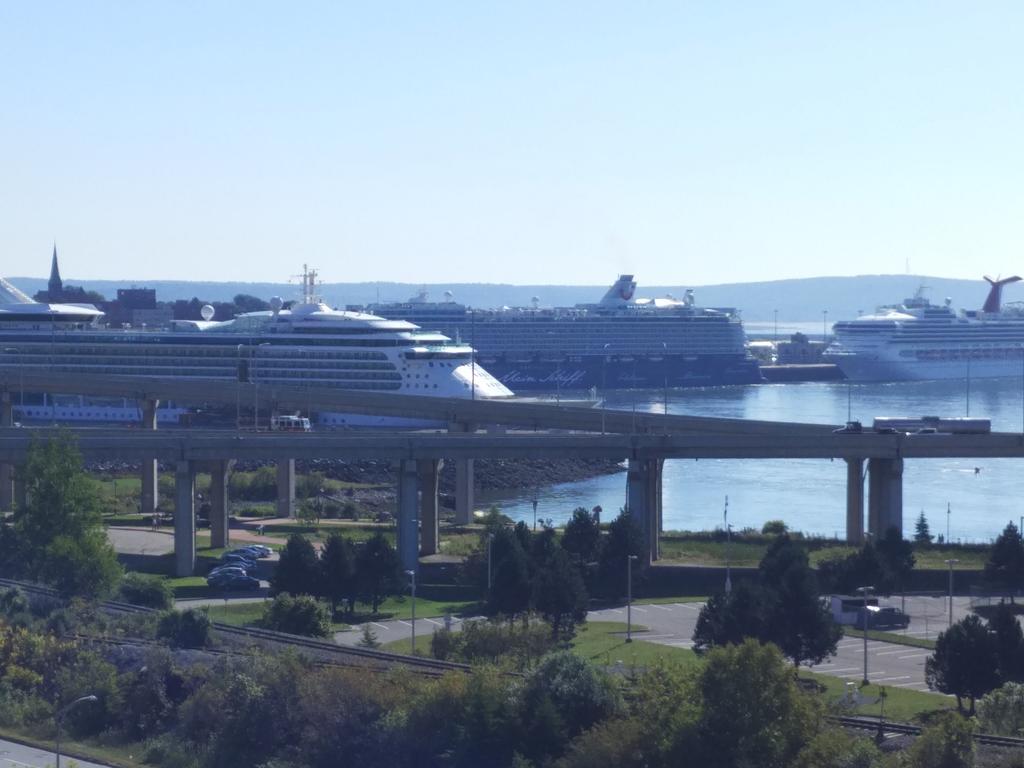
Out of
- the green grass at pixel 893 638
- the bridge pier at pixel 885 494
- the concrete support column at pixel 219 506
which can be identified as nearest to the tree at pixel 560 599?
the green grass at pixel 893 638

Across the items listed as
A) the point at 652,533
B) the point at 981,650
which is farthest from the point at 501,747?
the point at 652,533

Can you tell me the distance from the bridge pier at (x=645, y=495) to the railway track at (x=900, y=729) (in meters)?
14.2

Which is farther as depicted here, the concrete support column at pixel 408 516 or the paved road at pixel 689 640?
the concrete support column at pixel 408 516

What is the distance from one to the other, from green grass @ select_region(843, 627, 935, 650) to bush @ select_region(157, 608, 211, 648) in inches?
307

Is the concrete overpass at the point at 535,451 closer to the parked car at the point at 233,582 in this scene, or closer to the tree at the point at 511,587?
the parked car at the point at 233,582

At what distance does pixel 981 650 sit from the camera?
16.6 metres

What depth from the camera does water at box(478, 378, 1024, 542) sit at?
37.5 m

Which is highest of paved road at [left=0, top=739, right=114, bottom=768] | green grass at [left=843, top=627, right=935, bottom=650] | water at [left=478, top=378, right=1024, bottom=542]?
paved road at [left=0, top=739, right=114, bottom=768]

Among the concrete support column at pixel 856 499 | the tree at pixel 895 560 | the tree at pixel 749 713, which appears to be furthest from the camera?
the concrete support column at pixel 856 499

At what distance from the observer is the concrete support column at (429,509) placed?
2969cm

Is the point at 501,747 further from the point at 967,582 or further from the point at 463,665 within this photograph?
the point at 967,582

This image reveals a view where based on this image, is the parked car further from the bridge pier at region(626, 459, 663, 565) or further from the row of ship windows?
the row of ship windows

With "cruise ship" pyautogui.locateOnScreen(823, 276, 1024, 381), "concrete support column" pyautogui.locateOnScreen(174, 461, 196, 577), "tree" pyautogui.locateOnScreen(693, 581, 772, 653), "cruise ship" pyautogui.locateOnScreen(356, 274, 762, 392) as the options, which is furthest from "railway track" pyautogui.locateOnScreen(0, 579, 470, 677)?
"cruise ship" pyautogui.locateOnScreen(823, 276, 1024, 381)

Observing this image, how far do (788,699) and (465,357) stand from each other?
39.8 m
